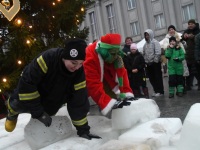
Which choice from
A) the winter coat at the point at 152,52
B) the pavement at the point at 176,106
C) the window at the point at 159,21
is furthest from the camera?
the window at the point at 159,21

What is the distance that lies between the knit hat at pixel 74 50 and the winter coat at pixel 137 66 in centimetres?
407

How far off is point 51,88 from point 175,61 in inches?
165

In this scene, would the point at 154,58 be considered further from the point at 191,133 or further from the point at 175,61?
the point at 191,133

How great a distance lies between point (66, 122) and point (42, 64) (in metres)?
0.59

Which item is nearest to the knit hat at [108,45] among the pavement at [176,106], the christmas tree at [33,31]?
the pavement at [176,106]

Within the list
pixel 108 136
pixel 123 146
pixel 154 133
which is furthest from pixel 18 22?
pixel 123 146

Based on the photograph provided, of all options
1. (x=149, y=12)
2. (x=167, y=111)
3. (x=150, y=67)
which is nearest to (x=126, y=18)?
(x=149, y=12)

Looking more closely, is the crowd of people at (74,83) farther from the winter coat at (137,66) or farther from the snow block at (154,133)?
the winter coat at (137,66)

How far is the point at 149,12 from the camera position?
28.5 meters

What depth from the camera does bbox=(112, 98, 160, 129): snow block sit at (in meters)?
2.74

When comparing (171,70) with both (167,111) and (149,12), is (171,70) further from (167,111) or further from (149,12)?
(149,12)

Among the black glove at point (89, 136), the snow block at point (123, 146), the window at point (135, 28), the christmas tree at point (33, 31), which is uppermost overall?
the window at point (135, 28)

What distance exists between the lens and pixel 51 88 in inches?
108

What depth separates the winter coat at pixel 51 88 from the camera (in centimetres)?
254
